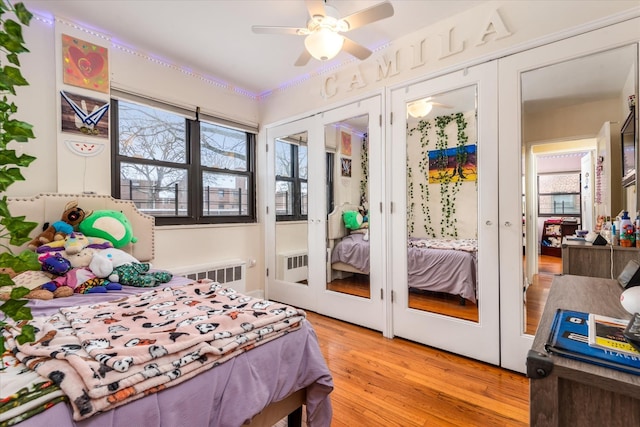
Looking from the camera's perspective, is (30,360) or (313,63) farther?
(313,63)

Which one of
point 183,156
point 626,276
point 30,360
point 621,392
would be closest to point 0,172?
point 30,360

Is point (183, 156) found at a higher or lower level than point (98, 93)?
lower

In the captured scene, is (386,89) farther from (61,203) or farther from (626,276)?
(61,203)

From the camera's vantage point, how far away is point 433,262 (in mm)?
2518

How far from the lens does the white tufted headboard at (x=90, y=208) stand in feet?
7.04

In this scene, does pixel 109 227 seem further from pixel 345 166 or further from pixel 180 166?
pixel 345 166

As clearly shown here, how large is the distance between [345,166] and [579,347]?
98.3 inches

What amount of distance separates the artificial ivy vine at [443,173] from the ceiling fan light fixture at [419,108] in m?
0.07

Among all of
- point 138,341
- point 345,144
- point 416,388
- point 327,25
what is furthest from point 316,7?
point 416,388

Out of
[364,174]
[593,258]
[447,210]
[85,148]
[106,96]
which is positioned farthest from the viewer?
[364,174]

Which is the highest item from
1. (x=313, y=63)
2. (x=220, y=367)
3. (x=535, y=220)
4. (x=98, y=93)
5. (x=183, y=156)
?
(x=313, y=63)

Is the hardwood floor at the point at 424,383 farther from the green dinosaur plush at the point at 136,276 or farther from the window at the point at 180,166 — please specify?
the window at the point at 180,166

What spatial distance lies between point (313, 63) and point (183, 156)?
5.53ft

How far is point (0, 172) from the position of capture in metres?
0.51
